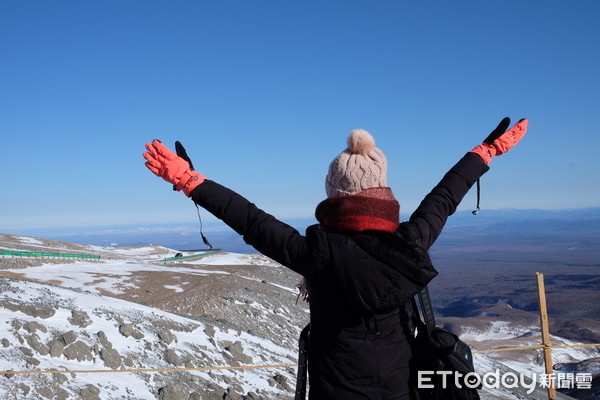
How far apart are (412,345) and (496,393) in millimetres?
20778

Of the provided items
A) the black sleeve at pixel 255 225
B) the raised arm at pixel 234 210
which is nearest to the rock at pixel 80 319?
the raised arm at pixel 234 210

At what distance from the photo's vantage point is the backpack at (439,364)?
267 centimetres

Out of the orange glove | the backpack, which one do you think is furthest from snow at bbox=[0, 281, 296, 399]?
the backpack

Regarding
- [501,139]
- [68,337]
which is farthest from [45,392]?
[501,139]

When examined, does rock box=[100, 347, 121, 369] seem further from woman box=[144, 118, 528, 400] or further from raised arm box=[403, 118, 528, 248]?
raised arm box=[403, 118, 528, 248]

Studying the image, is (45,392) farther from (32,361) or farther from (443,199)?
(443,199)

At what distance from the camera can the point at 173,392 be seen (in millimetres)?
11117

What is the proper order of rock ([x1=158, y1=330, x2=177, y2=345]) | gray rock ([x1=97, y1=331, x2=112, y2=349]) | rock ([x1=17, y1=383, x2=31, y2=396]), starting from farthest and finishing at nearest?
rock ([x1=158, y1=330, x2=177, y2=345])
gray rock ([x1=97, y1=331, x2=112, y2=349])
rock ([x1=17, y1=383, x2=31, y2=396])

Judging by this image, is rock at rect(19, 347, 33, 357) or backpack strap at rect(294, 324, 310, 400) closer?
backpack strap at rect(294, 324, 310, 400)

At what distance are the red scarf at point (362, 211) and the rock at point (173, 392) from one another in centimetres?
991

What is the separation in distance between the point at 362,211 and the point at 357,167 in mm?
260

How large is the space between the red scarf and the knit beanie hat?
0.20ft

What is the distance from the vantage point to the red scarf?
257 cm

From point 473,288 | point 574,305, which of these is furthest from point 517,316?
point 473,288
